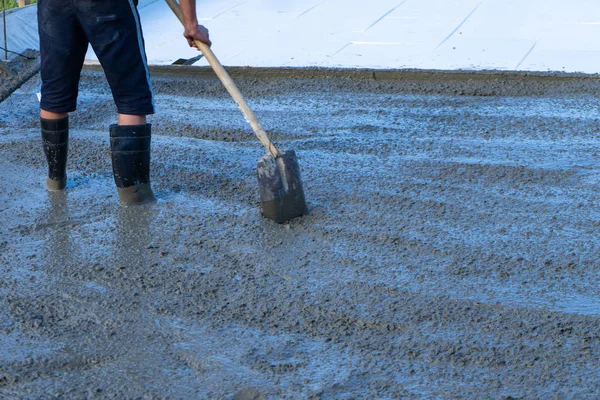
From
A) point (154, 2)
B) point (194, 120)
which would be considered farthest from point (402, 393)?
point (154, 2)

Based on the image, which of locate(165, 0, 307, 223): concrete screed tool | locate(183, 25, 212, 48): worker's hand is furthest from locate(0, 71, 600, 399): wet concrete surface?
locate(183, 25, 212, 48): worker's hand

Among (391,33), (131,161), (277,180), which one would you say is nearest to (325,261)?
(277,180)

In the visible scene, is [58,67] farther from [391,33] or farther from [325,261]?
[391,33]

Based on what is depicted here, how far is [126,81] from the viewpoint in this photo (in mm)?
3703

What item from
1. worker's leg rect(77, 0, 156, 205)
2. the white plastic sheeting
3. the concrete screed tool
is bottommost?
the white plastic sheeting

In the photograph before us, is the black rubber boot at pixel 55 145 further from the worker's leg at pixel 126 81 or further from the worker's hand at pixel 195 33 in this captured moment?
the worker's hand at pixel 195 33

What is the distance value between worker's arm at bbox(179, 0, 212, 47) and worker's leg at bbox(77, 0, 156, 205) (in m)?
0.24

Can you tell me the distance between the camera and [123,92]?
3.74 meters

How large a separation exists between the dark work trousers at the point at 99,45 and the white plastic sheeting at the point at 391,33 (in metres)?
2.63

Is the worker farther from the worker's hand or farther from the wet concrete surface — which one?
the wet concrete surface

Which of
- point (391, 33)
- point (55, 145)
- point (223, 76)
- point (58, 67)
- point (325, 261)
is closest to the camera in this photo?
point (325, 261)

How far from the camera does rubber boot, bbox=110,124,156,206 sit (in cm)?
Result: 379

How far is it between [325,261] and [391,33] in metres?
4.15

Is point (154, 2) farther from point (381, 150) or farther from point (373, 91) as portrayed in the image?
point (381, 150)
